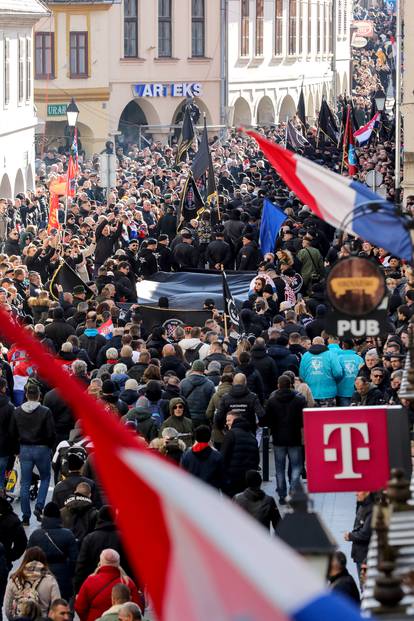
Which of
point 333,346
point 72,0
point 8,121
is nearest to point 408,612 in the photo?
point 333,346

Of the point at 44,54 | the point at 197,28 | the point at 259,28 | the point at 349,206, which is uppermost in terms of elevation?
the point at 259,28

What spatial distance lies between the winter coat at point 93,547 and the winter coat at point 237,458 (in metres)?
2.63

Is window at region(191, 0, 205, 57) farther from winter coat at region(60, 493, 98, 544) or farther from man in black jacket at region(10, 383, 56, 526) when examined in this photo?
winter coat at region(60, 493, 98, 544)

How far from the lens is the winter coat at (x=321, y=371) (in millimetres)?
16906

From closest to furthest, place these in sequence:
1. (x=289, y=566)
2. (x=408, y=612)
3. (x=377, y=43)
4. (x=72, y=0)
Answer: (x=289, y=566) < (x=408, y=612) < (x=72, y=0) < (x=377, y=43)

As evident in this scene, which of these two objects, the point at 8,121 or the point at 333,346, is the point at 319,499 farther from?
the point at 8,121

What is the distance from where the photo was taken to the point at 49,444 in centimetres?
1484

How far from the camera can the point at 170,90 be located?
62.8m

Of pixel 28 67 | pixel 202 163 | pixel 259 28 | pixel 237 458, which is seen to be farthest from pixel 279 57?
pixel 237 458

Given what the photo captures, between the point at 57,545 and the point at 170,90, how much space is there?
171ft

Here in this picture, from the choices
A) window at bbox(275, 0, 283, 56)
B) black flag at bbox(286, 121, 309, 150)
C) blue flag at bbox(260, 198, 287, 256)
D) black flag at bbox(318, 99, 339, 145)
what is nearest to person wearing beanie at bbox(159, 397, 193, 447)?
blue flag at bbox(260, 198, 287, 256)

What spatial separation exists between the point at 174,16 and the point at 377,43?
4826 centimetres

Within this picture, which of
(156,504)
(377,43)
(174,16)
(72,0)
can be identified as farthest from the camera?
(377,43)

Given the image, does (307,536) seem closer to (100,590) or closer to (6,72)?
(100,590)
